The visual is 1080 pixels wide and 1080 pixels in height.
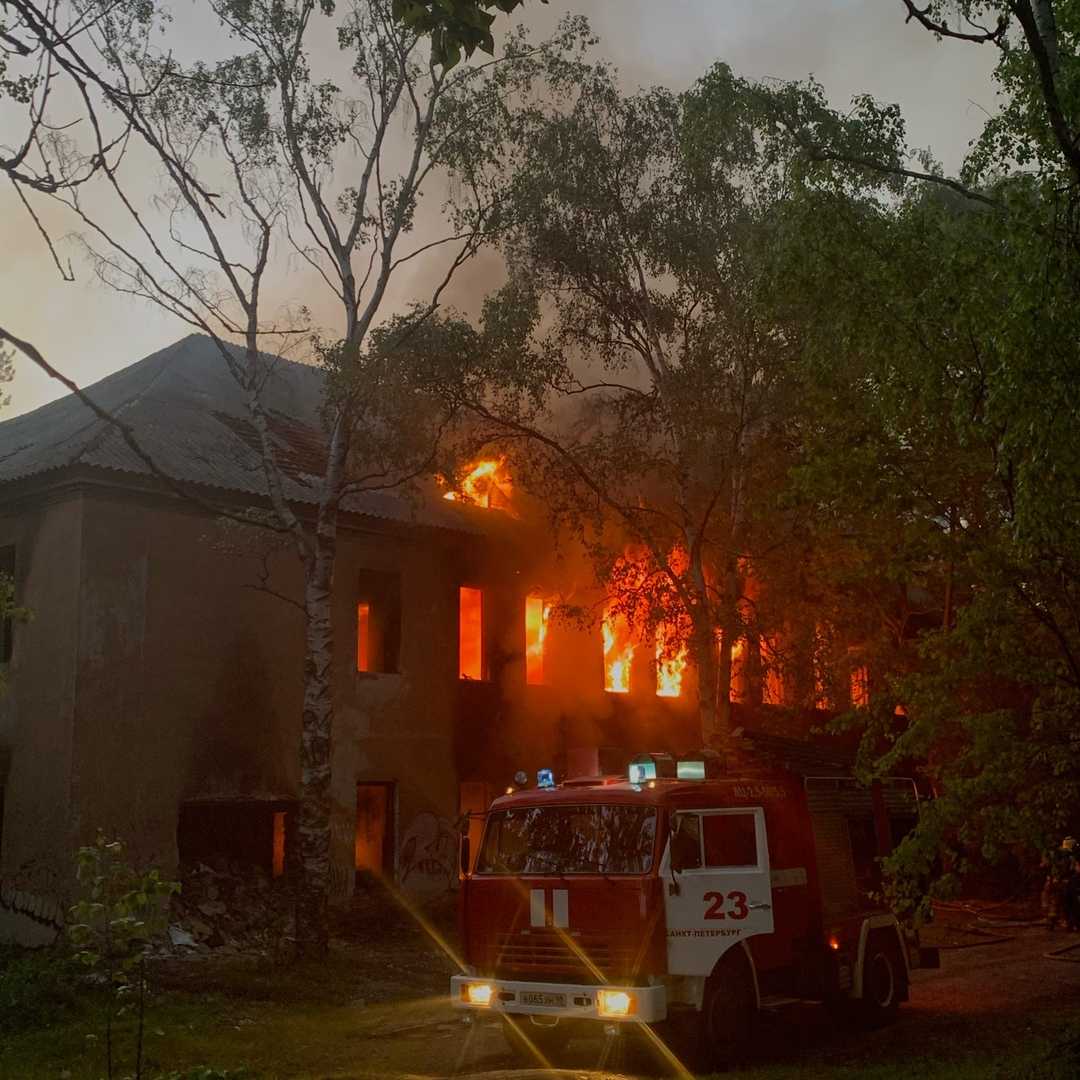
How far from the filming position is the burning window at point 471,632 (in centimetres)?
2206

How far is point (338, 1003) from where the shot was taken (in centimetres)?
1319

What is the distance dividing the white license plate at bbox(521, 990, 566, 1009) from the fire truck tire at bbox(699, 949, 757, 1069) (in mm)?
1139

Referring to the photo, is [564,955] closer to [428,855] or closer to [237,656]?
[237,656]

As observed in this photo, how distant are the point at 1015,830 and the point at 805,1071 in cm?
265

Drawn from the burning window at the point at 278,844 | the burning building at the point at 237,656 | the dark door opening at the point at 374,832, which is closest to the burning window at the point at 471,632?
the burning building at the point at 237,656

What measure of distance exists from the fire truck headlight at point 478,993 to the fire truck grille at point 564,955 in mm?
161

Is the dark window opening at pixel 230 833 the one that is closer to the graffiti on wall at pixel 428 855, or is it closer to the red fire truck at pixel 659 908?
the graffiti on wall at pixel 428 855

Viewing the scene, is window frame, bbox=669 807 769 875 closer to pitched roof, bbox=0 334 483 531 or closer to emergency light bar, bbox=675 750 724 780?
emergency light bar, bbox=675 750 724 780

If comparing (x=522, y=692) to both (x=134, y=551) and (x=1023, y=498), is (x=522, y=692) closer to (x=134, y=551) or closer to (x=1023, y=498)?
(x=134, y=551)

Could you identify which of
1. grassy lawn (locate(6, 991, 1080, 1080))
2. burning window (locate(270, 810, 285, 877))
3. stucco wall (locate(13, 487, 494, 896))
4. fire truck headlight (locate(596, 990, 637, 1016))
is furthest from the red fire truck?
burning window (locate(270, 810, 285, 877))

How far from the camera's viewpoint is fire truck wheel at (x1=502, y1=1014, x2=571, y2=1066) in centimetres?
1029

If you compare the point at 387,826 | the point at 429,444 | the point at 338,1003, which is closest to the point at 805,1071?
the point at 338,1003

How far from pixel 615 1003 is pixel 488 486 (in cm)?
1334

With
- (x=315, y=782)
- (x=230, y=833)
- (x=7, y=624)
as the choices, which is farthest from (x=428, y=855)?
(x=7, y=624)
